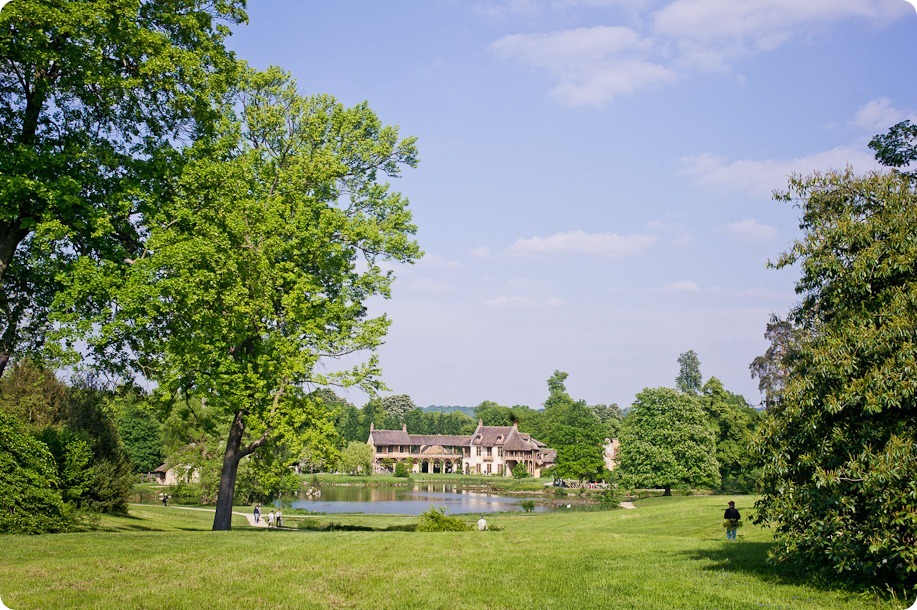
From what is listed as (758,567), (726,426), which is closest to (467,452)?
(726,426)

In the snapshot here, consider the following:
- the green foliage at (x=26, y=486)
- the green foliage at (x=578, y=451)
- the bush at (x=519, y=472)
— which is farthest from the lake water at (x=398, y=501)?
the green foliage at (x=26, y=486)

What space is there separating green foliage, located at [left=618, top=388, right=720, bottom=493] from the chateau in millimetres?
60592

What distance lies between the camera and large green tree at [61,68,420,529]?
20875 millimetres

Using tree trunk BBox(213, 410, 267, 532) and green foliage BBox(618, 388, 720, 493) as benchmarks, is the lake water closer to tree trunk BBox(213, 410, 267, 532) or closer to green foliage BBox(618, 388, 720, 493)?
green foliage BBox(618, 388, 720, 493)

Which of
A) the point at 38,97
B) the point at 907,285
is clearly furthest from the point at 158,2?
the point at 907,285

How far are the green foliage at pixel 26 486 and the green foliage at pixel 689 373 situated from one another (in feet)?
396

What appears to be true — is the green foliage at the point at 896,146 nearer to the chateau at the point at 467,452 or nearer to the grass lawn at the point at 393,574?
the grass lawn at the point at 393,574

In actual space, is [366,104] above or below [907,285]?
above

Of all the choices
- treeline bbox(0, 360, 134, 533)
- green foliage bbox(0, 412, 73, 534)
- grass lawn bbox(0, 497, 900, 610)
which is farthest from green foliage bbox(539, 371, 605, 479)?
green foliage bbox(0, 412, 73, 534)

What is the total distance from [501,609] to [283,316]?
16339 mm

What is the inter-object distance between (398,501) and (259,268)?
54.8 meters

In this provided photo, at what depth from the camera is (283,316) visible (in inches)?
978

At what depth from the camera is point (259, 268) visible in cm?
2325

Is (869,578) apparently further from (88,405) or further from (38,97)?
(88,405)
